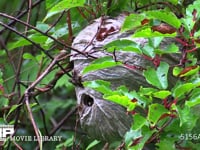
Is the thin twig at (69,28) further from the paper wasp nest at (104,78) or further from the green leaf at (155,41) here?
the green leaf at (155,41)

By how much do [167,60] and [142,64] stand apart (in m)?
0.09

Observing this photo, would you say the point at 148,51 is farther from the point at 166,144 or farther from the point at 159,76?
the point at 166,144

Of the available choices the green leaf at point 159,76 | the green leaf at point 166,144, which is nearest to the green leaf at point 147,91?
the green leaf at point 159,76

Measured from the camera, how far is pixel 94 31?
1.35 metres

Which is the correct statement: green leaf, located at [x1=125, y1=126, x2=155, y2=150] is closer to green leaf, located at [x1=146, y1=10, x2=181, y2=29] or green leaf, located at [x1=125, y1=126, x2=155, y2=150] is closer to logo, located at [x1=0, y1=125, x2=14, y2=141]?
green leaf, located at [x1=146, y1=10, x2=181, y2=29]

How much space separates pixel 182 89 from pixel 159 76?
0.24 feet

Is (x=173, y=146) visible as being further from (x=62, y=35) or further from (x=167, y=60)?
(x=62, y=35)

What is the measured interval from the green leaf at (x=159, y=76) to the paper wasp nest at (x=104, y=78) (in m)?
0.14

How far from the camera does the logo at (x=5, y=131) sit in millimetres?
1351

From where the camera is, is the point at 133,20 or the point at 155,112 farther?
the point at 133,20

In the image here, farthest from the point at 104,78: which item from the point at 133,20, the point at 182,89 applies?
the point at 182,89

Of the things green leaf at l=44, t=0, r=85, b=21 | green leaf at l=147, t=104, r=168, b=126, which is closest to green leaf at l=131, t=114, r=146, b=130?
green leaf at l=147, t=104, r=168, b=126

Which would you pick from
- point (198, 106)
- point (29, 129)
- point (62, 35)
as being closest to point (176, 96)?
point (198, 106)

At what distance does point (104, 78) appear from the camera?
1.26 meters
